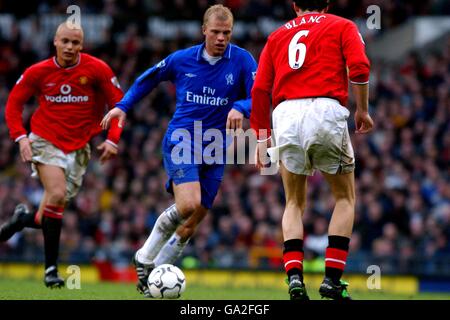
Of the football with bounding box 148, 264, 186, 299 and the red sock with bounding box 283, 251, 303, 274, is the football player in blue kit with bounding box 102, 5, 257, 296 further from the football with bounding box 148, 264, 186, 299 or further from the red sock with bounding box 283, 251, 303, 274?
the red sock with bounding box 283, 251, 303, 274

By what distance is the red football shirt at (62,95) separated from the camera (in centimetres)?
1012

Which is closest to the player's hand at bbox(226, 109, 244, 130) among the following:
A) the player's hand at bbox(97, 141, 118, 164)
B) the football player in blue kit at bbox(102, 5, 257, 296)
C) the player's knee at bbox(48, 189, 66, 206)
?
the football player in blue kit at bbox(102, 5, 257, 296)

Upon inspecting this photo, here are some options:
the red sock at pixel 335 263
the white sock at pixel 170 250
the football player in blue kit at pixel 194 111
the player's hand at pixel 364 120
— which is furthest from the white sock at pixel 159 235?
the player's hand at pixel 364 120

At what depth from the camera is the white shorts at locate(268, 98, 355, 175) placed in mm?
7602

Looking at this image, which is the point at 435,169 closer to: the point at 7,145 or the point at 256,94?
the point at 7,145

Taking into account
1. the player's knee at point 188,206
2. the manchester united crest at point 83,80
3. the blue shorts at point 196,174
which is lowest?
the player's knee at point 188,206

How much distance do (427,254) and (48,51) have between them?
390 inches

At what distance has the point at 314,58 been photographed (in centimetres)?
775

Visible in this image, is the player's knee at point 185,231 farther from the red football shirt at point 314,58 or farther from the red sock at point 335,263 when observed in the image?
the red sock at point 335,263

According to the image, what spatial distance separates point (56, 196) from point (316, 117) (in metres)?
3.47

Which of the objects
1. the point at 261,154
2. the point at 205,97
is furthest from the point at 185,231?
the point at 261,154

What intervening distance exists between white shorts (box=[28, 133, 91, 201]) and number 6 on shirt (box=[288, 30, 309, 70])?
332cm

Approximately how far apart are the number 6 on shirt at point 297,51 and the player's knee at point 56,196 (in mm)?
3283
